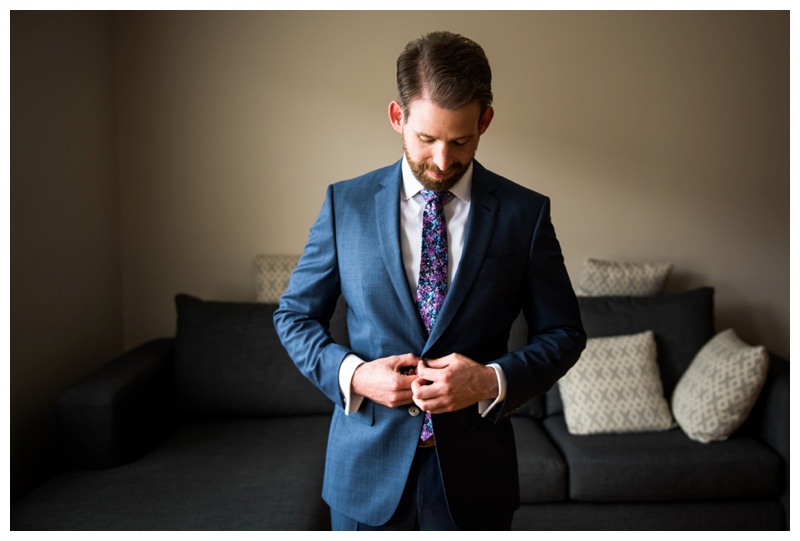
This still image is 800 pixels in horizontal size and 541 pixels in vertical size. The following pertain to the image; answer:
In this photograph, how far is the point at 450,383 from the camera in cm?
111

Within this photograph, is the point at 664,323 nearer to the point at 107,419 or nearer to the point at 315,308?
the point at 315,308

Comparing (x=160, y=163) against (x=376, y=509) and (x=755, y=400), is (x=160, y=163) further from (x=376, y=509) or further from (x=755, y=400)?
(x=755, y=400)

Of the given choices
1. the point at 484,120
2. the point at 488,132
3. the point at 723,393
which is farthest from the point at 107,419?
the point at 723,393

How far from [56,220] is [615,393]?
2.30 m

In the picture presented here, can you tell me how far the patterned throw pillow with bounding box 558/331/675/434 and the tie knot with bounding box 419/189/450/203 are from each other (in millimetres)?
1617

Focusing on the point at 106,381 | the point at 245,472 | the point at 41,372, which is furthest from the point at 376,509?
the point at 41,372

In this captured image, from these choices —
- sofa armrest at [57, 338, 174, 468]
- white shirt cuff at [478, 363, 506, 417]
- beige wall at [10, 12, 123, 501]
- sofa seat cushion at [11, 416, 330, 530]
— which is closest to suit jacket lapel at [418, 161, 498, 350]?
white shirt cuff at [478, 363, 506, 417]

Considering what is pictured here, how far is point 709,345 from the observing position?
2748 millimetres

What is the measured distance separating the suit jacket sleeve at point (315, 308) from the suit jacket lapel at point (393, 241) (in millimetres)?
102

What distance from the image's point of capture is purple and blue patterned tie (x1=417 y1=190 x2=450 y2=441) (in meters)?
1.23

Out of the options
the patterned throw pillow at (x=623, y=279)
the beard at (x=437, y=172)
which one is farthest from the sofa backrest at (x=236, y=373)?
the beard at (x=437, y=172)

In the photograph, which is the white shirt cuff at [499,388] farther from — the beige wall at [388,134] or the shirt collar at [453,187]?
the beige wall at [388,134]

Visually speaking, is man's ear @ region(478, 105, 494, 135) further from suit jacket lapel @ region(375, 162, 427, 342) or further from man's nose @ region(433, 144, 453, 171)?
suit jacket lapel @ region(375, 162, 427, 342)

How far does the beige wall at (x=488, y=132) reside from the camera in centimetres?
317
